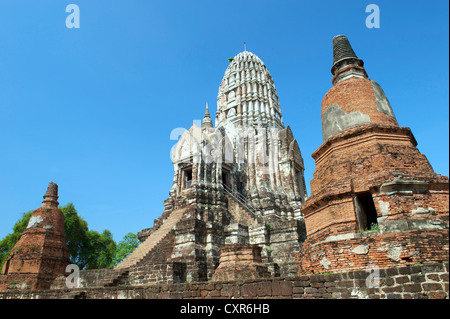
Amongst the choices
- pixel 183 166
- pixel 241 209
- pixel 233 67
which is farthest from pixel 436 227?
pixel 233 67

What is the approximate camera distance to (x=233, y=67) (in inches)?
1256

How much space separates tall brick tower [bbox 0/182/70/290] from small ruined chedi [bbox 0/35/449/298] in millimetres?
64

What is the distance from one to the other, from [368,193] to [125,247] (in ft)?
86.0

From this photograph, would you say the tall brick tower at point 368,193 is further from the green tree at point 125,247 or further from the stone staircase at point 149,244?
the green tree at point 125,247

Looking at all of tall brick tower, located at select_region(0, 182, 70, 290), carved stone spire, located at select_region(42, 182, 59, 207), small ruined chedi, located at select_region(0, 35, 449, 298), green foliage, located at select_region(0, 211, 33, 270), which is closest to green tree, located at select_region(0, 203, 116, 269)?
green foliage, located at select_region(0, 211, 33, 270)

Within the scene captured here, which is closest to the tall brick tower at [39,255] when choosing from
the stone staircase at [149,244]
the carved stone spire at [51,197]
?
the carved stone spire at [51,197]

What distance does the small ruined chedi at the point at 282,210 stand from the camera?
21.7 ft

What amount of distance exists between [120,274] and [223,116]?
747 inches

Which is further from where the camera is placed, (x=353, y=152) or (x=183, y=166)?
(x=183, y=166)

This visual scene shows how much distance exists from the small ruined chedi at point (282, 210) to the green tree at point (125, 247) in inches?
321

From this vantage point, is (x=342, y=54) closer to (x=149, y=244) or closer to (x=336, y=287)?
(x=336, y=287)

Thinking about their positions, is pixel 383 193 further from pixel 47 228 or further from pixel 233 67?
pixel 233 67

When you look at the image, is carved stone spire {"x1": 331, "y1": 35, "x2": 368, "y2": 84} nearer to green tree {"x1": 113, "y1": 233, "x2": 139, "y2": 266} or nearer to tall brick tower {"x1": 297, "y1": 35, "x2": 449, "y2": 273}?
tall brick tower {"x1": 297, "y1": 35, "x2": 449, "y2": 273}
